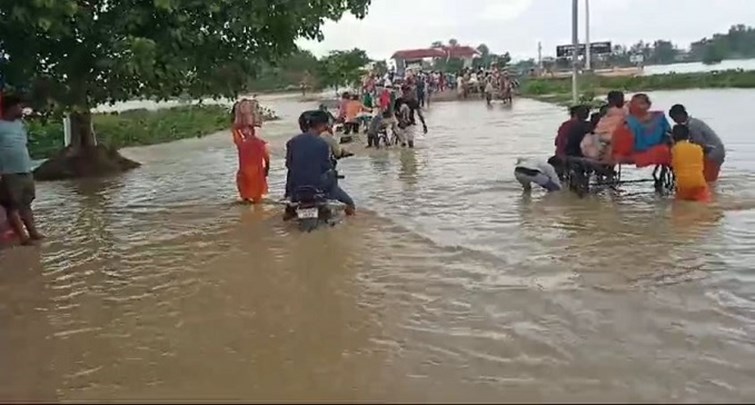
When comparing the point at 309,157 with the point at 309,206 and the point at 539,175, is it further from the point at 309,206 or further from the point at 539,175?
the point at 539,175

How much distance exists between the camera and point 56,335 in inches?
→ 272

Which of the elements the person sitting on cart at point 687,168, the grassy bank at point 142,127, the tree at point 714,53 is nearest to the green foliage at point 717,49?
the tree at point 714,53

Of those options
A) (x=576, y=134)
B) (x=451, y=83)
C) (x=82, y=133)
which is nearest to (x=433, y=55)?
(x=451, y=83)

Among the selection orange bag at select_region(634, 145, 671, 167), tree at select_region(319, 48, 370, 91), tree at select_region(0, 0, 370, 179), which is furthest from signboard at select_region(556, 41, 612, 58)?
orange bag at select_region(634, 145, 671, 167)

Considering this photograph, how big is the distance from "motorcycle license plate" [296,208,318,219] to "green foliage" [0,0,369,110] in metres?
2.71

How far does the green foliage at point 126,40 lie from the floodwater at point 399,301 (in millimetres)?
1851

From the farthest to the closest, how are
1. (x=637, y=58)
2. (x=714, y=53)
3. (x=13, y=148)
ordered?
1. (x=714, y=53)
2. (x=637, y=58)
3. (x=13, y=148)

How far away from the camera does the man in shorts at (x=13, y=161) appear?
995 cm

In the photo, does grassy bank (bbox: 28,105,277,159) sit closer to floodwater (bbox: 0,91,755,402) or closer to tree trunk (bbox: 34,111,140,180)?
tree trunk (bbox: 34,111,140,180)

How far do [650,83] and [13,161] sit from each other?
5080 centimetres

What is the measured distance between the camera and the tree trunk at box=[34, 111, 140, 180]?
62.8 feet

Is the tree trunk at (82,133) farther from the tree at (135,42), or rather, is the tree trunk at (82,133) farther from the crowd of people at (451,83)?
the crowd of people at (451,83)

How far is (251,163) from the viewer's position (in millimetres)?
13016

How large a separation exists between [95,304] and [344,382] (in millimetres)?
3054
